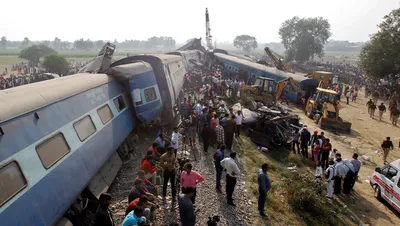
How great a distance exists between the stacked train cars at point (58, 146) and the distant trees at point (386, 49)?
33893mm

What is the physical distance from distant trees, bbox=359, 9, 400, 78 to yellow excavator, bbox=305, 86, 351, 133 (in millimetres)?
16380

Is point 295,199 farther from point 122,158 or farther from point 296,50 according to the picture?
point 296,50

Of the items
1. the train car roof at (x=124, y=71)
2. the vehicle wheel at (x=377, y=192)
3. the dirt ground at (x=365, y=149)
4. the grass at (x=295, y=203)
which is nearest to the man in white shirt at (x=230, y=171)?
the grass at (x=295, y=203)

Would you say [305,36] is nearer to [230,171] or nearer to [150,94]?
[150,94]

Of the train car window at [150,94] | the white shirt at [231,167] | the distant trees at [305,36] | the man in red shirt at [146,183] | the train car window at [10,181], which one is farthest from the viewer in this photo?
the distant trees at [305,36]

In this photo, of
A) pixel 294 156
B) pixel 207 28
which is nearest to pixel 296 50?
pixel 207 28

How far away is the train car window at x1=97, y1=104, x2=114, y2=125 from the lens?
961 cm

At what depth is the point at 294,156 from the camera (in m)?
14.5

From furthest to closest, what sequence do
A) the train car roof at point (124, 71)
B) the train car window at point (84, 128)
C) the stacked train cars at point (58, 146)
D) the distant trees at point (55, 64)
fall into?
the distant trees at point (55, 64), the train car roof at point (124, 71), the train car window at point (84, 128), the stacked train cars at point (58, 146)

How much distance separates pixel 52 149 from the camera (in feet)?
21.5

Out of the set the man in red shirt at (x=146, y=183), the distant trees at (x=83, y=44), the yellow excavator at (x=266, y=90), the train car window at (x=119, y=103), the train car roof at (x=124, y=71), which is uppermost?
the train car roof at (x=124, y=71)

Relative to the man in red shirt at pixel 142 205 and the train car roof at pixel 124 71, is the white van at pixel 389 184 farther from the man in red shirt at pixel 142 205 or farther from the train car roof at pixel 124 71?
the train car roof at pixel 124 71

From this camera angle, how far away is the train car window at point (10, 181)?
4.92 meters

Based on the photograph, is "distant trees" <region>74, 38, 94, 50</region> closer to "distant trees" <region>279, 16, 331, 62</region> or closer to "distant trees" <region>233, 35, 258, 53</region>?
"distant trees" <region>233, 35, 258, 53</region>
